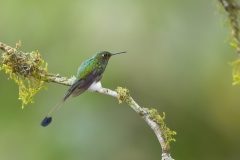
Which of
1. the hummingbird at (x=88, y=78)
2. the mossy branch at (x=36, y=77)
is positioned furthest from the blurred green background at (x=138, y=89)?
the mossy branch at (x=36, y=77)

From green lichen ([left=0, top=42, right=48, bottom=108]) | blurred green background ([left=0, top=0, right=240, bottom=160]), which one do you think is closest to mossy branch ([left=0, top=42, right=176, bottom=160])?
green lichen ([left=0, top=42, right=48, bottom=108])

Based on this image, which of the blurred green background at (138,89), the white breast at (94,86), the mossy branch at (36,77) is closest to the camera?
the mossy branch at (36,77)

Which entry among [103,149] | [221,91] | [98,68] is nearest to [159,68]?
[221,91]

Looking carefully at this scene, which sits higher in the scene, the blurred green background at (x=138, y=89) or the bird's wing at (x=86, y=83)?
the blurred green background at (x=138, y=89)

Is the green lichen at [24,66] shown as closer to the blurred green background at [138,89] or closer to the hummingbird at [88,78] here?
the hummingbird at [88,78]

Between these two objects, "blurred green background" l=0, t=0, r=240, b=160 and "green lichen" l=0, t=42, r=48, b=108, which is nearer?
"green lichen" l=0, t=42, r=48, b=108

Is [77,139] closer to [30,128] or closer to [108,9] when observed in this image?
[30,128]

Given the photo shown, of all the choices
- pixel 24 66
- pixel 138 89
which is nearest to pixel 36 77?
pixel 24 66

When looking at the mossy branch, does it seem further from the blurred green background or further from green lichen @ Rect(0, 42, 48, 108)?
the blurred green background
